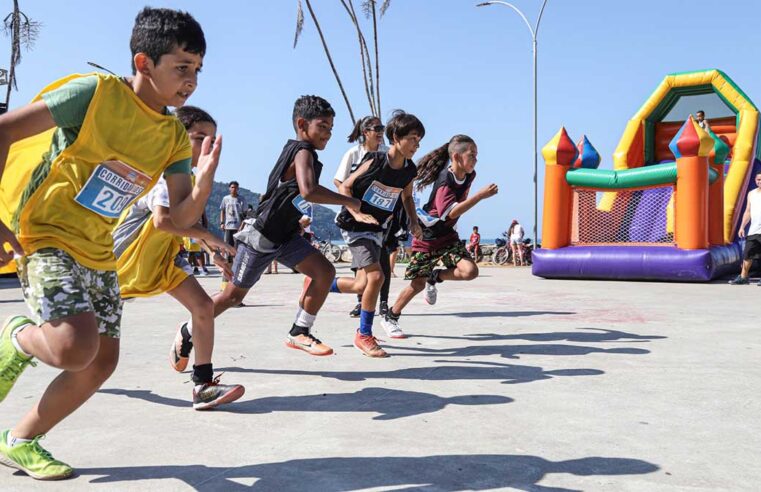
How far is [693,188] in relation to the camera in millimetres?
11625

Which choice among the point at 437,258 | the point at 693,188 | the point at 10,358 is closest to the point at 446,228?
the point at 437,258

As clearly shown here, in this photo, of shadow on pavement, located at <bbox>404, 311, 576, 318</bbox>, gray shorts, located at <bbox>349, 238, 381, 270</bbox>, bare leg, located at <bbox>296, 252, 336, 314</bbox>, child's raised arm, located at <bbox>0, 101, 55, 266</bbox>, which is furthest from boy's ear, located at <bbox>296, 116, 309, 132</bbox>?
shadow on pavement, located at <bbox>404, 311, 576, 318</bbox>

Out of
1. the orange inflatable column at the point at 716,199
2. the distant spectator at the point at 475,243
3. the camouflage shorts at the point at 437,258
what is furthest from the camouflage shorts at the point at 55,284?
the distant spectator at the point at 475,243

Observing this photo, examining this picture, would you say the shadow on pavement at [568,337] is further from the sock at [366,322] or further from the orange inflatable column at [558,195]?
the orange inflatable column at [558,195]

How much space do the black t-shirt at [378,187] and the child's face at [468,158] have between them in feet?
3.30

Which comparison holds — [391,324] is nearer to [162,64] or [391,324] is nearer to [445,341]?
[445,341]

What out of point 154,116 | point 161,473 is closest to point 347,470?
point 161,473

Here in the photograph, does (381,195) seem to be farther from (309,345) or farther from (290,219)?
(309,345)

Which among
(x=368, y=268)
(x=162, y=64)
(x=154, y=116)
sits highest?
(x=162, y=64)

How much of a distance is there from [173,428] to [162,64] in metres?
1.55

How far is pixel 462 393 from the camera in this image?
3797 millimetres

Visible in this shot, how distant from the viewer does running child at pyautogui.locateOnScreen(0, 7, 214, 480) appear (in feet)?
7.67

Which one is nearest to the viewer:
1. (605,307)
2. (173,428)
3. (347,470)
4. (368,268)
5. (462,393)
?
(347,470)

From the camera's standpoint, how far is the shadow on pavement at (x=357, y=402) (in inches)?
135
